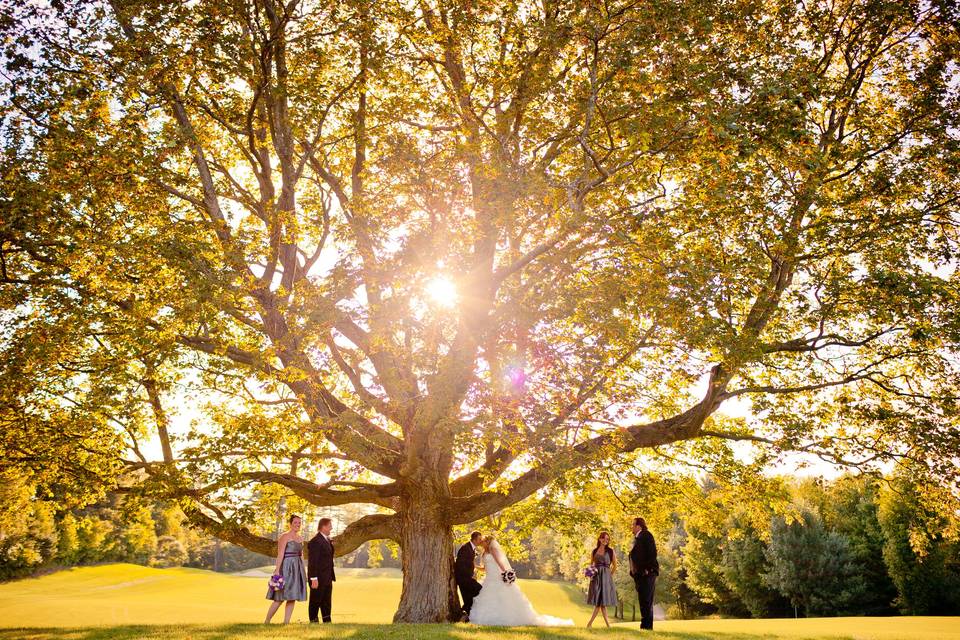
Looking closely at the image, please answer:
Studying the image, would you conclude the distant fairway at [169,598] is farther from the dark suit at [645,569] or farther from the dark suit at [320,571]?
the dark suit at [645,569]

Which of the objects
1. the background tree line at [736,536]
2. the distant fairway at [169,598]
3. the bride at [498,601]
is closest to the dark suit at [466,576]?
the bride at [498,601]

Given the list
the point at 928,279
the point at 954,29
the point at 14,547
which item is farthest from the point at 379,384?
→ the point at 14,547

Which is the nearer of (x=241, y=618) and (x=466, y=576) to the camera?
(x=466, y=576)

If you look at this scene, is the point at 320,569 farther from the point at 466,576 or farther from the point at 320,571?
the point at 466,576

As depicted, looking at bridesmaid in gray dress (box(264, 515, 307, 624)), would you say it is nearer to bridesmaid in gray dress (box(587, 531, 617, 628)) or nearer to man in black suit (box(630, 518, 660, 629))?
bridesmaid in gray dress (box(587, 531, 617, 628))

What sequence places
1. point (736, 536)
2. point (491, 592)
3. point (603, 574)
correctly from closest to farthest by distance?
point (491, 592) < point (603, 574) < point (736, 536)

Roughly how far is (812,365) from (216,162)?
1714cm

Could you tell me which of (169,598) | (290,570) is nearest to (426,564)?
(290,570)

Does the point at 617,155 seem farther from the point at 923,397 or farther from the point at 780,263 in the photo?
the point at 923,397

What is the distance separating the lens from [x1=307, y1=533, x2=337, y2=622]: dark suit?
13234 mm

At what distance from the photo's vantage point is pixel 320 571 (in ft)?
43.4

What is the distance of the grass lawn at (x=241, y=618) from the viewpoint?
11094mm

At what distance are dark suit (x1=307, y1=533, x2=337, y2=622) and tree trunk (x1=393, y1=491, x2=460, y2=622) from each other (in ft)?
5.75

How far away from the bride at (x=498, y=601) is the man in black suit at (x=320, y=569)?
3.50 m
